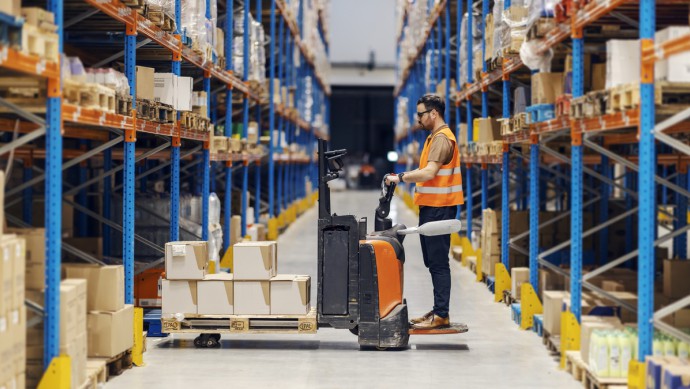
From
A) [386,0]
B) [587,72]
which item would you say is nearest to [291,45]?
[587,72]

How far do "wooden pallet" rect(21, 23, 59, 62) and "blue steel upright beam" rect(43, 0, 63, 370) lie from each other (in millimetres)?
138

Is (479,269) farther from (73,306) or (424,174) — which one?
(73,306)

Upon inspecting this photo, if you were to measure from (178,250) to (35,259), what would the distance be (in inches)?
72.5

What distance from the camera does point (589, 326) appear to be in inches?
216

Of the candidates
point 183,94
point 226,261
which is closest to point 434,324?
point 183,94

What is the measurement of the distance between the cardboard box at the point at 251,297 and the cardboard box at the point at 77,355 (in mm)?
1521

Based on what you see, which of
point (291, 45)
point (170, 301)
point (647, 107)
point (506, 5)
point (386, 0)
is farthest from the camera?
point (386, 0)

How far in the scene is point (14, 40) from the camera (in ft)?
14.1

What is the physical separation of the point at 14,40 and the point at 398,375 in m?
3.13

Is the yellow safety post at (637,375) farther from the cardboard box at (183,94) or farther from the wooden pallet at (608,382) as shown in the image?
the cardboard box at (183,94)

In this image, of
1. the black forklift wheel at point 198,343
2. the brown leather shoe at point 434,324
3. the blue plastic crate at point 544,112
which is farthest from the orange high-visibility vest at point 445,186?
the black forklift wheel at point 198,343

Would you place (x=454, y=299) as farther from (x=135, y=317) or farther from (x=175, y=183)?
(x=135, y=317)

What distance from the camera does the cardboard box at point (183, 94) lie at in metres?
7.88

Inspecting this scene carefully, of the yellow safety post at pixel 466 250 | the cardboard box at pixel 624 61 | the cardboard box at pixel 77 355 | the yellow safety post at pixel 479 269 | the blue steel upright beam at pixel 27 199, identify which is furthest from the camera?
the yellow safety post at pixel 466 250
